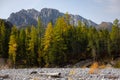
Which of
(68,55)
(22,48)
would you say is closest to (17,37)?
(22,48)

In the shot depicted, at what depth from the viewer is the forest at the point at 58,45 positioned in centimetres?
7838

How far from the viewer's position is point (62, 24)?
84.5 m

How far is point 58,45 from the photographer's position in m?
78.6

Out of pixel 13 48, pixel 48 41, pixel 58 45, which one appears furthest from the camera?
pixel 13 48

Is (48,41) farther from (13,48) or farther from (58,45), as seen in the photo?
(13,48)

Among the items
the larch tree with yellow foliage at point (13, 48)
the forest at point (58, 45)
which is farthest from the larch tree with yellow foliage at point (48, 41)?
the larch tree with yellow foliage at point (13, 48)

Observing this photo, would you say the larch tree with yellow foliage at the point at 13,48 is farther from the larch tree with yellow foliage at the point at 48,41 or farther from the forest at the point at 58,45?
the larch tree with yellow foliage at the point at 48,41

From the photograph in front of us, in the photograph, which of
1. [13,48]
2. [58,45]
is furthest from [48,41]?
[13,48]

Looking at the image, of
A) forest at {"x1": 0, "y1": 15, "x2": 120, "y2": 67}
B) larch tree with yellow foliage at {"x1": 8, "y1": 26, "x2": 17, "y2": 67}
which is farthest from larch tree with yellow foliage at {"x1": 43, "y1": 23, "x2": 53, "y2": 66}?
larch tree with yellow foliage at {"x1": 8, "y1": 26, "x2": 17, "y2": 67}

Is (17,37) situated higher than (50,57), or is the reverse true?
(17,37)

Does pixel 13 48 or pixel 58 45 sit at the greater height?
pixel 58 45

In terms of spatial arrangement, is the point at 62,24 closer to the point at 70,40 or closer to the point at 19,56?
the point at 70,40

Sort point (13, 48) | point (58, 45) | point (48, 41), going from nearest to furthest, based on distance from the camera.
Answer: point (48, 41) → point (58, 45) → point (13, 48)

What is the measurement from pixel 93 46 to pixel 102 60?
17.5ft
